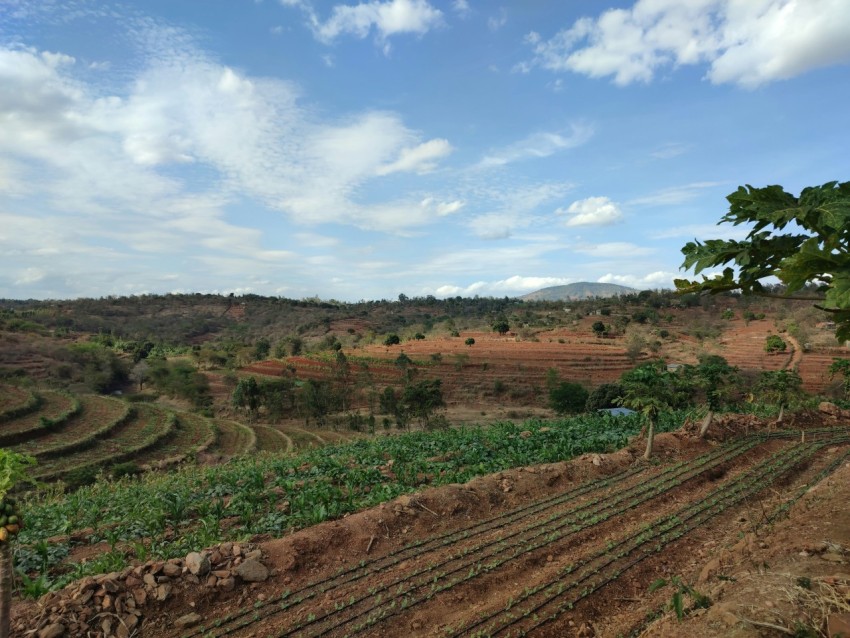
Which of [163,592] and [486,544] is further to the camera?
[486,544]

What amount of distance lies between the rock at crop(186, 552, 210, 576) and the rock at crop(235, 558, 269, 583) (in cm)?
43

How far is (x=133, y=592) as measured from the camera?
6.02 metres

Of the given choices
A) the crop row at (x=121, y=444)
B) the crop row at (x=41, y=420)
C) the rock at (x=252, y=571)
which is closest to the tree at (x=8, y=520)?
the rock at (x=252, y=571)

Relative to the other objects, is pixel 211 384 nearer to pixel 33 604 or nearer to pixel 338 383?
pixel 338 383

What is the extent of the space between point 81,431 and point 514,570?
1463 inches

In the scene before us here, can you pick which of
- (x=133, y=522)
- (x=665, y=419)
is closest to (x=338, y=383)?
(x=665, y=419)

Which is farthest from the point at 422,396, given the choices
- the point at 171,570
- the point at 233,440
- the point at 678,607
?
the point at 678,607

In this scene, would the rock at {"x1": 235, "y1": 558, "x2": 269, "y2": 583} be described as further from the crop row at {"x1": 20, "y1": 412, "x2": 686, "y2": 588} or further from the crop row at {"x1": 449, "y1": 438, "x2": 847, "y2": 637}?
the crop row at {"x1": 449, "y1": 438, "x2": 847, "y2": 637}

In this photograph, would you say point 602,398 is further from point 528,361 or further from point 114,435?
point 114,435

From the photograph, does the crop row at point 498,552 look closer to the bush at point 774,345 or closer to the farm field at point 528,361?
the farm field at point 528,361

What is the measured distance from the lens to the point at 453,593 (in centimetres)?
625

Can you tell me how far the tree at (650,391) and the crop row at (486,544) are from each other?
1501 mm

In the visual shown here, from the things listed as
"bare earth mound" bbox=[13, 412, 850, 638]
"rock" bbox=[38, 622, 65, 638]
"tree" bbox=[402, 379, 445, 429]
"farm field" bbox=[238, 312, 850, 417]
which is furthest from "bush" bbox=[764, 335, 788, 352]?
"rock" bbox=[38, 622, 65, 638]

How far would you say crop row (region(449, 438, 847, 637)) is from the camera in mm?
5543
